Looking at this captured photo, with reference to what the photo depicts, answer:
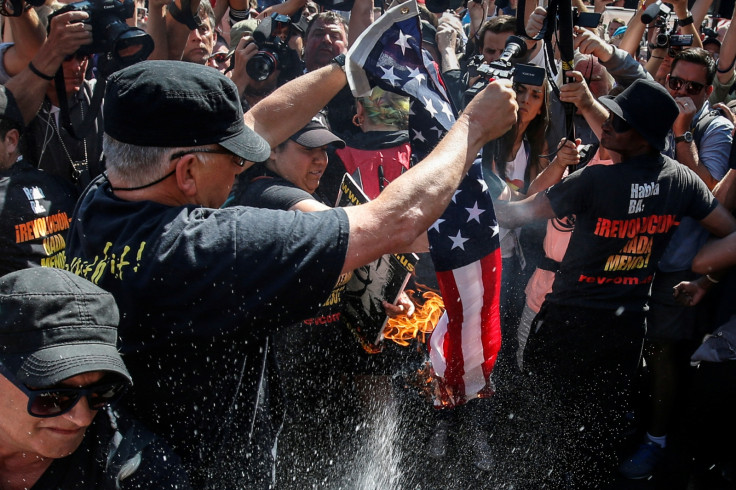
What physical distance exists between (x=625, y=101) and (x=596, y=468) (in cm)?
223

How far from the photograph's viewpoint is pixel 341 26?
512 cm

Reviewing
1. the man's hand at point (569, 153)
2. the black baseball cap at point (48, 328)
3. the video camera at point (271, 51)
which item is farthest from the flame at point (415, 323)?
the black baseball cap at point (48, 328)

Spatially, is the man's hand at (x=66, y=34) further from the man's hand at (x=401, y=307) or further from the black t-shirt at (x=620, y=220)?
the black t-shirt at (x=620, y=220)

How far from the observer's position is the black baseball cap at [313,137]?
3453mm

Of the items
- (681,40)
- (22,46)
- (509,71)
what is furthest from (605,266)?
(22,46)

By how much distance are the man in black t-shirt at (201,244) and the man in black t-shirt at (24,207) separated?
1490mm

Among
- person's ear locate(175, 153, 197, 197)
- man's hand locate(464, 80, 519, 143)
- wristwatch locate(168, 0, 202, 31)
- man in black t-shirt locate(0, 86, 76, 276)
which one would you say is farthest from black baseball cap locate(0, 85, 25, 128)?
man's hand locate(464, 80, 519, 143)

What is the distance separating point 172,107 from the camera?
1847 mm

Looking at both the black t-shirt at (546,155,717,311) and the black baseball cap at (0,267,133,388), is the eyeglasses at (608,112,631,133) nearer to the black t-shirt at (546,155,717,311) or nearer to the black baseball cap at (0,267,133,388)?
the black t-shirt at (546,155,717,311)

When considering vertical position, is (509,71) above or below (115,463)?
above

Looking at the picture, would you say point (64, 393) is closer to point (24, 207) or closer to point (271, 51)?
point (24, 207)

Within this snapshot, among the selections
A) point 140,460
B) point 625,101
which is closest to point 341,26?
point 625,101

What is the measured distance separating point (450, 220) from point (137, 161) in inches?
60.7

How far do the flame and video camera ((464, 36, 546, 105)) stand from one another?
166 cm
